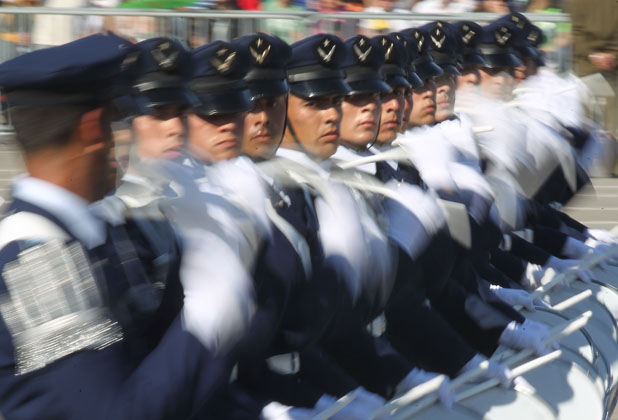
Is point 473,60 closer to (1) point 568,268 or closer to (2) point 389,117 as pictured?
(1) point 568,268

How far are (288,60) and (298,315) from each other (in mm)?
765

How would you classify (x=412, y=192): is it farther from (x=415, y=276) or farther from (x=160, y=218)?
(x=160, y=218)

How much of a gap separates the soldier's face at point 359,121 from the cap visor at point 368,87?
0.06ft

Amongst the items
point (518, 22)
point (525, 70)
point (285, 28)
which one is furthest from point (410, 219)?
point (285, 28)

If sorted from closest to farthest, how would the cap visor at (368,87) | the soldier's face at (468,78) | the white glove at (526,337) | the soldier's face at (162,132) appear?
1. the soldier's face at (162,132)
2. the cap visor at (368,87)
3. the white glove at (526,337)
4. the soldier's face at (468,78)

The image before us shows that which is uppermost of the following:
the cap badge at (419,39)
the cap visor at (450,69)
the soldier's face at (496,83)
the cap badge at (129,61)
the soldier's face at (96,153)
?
the cap badge at (129,61)

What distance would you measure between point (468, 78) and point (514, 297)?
110cm

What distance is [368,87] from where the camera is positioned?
12.1 feet

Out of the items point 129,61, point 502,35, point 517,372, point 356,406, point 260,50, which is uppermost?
point 129,61

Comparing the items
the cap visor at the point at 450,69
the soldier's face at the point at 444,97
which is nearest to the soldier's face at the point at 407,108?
the soldier's face at the point at 444,97

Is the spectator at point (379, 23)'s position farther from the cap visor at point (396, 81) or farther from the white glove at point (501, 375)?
the white glove at point (501, 375)

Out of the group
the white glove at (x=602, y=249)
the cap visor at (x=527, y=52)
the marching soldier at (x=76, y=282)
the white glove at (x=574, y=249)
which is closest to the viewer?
the marching soldier at (x=76, y=282)

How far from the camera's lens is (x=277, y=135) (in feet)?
10.1

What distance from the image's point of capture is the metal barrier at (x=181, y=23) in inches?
224
